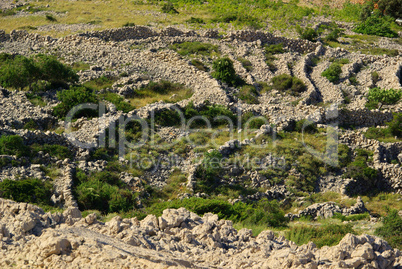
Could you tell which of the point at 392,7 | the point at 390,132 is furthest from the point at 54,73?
the point at 392,7

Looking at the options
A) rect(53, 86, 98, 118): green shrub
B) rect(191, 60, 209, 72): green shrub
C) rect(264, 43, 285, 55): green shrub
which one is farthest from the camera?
rect(264, 43, 285, 55): green shrub

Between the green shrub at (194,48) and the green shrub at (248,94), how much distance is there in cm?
691

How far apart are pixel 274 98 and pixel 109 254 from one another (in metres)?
22.8

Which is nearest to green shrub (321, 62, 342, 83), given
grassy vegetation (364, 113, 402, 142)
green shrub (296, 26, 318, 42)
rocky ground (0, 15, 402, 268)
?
rocky ground (0, 15, 402, 268)

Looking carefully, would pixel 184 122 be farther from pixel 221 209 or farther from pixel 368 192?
pixel 368 192

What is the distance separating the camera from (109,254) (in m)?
10.1

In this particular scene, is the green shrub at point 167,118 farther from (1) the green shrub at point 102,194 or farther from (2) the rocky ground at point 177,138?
(1) the green shrub at point 102,194

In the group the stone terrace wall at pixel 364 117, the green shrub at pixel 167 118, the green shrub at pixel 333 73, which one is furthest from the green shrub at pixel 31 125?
the green shrub at pixel 333 73

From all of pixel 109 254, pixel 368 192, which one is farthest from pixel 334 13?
pixel 109 254

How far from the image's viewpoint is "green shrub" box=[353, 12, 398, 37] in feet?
153

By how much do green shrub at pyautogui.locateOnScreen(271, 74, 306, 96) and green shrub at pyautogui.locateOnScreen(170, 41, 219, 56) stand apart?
7.00 meters

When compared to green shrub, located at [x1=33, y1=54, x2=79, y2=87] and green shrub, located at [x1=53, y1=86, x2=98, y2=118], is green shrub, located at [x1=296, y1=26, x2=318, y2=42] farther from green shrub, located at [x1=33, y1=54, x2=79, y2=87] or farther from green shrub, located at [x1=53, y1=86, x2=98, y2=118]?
→ green shrub, located at [x1=53, y1=86, x2=98, y2=118]

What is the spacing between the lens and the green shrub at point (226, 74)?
31.8 m

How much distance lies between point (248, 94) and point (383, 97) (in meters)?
9.25
